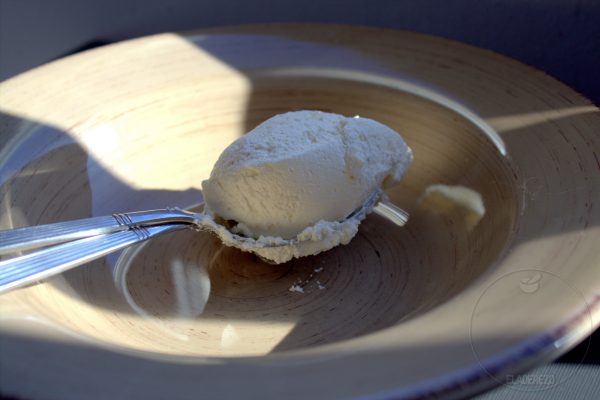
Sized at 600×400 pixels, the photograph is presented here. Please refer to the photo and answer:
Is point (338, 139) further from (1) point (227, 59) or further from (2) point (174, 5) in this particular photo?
(2) point (174, 5)

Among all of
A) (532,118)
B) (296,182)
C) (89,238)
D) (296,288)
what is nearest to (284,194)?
(296,182)

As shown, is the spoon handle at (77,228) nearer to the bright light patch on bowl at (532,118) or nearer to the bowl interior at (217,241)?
the bowl interior at (217,241)

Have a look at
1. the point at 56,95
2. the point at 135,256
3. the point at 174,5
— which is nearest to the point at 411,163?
the point at 135,256

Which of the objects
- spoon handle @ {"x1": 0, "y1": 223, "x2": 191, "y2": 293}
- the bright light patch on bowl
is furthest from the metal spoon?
the bright light patch on bowl

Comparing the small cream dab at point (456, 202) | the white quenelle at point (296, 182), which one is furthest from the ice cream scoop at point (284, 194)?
the small cream dab at point (456, 202)

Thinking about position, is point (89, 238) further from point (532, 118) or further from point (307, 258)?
point (532, 118)

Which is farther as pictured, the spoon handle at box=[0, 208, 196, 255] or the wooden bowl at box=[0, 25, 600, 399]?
the spoon handle at box=[0, 208, 196, 255]

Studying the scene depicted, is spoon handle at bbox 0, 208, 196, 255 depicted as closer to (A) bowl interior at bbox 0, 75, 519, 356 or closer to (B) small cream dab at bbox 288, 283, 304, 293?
(A) bowl interior at bbox 0, 75, 519, 356
